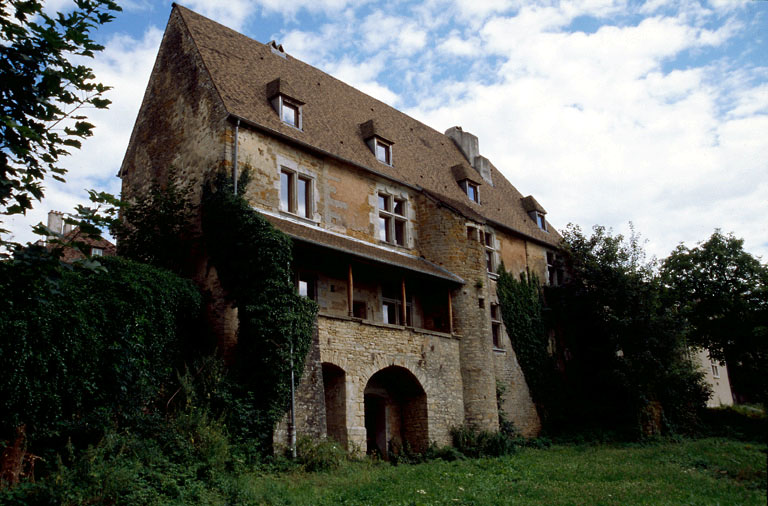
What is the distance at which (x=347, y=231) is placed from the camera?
19.5 metres

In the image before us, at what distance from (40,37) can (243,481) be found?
26.1 ft

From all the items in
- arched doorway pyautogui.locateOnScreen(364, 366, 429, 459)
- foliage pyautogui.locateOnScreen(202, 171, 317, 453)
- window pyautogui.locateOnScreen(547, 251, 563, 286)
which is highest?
window pyautogui.locateOnScreen(547, 251, 563, 286)

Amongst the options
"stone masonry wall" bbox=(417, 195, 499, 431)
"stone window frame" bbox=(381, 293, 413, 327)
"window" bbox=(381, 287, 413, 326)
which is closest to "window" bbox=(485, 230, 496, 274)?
"stone masonry wall" bbox=(417, 195, 499, 431)

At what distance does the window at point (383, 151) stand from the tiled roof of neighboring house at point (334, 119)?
9.8 inches

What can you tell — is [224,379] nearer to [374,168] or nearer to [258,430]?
[258,430]

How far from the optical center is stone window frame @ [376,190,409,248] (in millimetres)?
20969

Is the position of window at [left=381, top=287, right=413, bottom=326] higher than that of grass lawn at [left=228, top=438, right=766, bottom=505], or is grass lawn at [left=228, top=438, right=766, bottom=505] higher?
window at [left=381, top=287, right=413, bottom=326]

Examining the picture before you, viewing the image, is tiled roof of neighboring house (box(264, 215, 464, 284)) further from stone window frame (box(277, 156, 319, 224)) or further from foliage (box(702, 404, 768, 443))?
foliage (box(702, 404, 768, 443))

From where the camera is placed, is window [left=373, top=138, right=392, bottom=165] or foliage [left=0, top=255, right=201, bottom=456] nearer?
foliage [left=0, top=255, right=201, bottom=456]

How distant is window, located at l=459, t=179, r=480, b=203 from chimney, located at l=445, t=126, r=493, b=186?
2.48 metres

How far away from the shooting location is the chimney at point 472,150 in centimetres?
2872

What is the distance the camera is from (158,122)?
19.9 m

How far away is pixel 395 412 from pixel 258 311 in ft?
20.6

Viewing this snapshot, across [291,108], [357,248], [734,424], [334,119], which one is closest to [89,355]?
[357,248]
